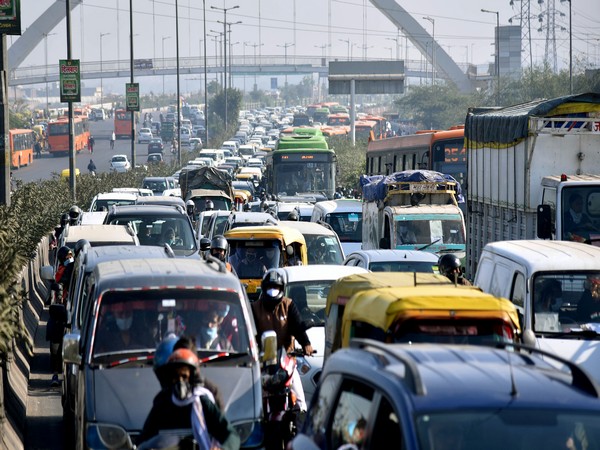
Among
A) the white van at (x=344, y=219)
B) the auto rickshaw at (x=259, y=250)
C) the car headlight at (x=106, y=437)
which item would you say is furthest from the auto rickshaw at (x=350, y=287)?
the white van at (x=344, y=219)

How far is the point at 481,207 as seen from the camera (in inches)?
864

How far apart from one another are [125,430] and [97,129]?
16306cm

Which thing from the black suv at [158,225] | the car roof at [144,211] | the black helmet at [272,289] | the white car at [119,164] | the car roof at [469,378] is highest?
the car roof at [469,378]

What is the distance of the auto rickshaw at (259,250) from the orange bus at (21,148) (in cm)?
7146

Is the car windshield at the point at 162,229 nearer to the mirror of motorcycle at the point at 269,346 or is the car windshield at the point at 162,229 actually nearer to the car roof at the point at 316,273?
the car roof at the point at 316,273

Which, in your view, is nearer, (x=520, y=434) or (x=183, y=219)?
(x=520, y=434)

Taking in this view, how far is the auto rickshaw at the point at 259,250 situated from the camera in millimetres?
19297

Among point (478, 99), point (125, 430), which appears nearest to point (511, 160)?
point (125, 430)

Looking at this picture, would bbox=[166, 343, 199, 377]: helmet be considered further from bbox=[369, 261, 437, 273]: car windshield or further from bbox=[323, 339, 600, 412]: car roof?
bbox=[369, 261, 437, 273]: car windshield

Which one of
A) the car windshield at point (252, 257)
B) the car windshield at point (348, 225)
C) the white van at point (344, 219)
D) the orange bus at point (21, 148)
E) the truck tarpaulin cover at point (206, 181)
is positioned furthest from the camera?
the orange bus at point (21, 148)

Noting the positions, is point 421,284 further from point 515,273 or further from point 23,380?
point 23,380

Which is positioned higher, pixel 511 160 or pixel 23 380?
pixel 511 160

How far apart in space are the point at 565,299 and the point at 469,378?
6585 mm

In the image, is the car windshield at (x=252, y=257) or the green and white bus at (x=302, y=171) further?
the green and white bus at (x=302, y=171)
